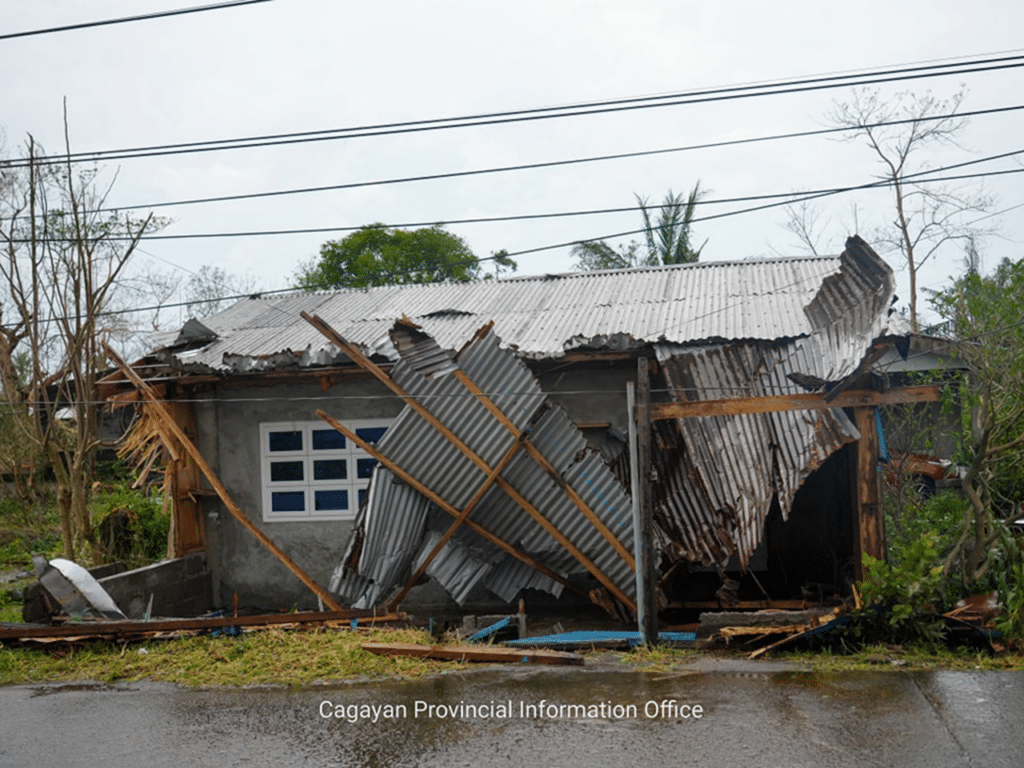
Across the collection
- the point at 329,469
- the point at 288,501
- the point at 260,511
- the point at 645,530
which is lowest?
the point at 645,530

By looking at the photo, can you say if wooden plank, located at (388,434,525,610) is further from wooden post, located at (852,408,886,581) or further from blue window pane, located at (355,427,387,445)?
wooden post, located at (852,408,886,581)

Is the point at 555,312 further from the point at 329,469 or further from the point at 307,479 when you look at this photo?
the point at 307,479

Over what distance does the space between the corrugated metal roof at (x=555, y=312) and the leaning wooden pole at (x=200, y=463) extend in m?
0.75

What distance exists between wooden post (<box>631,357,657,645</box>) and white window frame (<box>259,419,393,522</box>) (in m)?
4.10

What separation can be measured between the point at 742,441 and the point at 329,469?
4952mm

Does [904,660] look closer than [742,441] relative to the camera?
Yes

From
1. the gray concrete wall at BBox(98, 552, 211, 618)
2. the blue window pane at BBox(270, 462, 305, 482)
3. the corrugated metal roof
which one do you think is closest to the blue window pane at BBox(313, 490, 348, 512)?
the blue window pane at BBox(270, 462, 305, 482)

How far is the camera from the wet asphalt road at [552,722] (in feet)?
18.4

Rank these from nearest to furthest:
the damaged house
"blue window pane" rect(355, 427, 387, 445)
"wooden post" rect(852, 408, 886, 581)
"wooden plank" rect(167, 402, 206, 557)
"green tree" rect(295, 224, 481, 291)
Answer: "wooden post" rect(852, 408, 886, 581) → the damaged house → "blue window pane" rect(355, 427, 387, 445) → "wooden plank" rect(167, 402, 206, 557) → "green tree" rect(295, 224, 481, 291)

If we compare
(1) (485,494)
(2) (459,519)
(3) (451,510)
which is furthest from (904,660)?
(3) (451,510)

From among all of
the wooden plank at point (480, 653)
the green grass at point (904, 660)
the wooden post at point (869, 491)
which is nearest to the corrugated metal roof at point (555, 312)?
the wooden post at point (869, 491)

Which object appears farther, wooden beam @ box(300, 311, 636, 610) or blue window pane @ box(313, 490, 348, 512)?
blue window pane @ box(313, 490, 348, 512)

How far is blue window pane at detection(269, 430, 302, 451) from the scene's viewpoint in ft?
36.7

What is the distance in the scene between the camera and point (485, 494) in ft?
30.6
